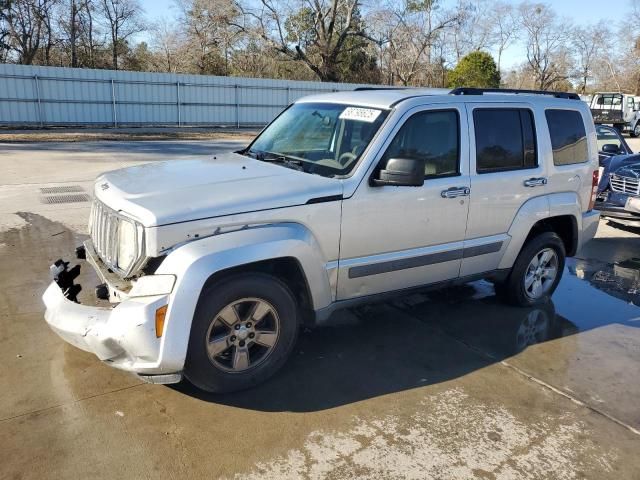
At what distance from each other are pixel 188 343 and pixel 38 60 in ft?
124

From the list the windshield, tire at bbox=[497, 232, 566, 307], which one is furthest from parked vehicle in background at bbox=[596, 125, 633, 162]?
the windshield

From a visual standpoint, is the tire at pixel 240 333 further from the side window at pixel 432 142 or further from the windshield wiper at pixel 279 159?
the side window at pixel 432 142

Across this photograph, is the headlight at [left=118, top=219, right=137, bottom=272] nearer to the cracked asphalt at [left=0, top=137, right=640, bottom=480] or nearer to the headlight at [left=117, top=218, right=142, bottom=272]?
the headlight at [left=117, top=218, right=142, bottom=272]

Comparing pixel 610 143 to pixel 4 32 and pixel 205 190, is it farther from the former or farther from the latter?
pixel 4 32

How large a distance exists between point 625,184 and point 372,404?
6557 mm

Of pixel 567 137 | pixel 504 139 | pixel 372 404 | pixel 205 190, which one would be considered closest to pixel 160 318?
pixel 205 190

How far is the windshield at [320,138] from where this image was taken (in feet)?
13.4

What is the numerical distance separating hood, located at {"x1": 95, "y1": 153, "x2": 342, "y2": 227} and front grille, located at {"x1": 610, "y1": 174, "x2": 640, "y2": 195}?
6.18 metres

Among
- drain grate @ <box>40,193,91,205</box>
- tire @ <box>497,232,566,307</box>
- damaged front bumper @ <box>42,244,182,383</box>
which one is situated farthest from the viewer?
drain grate @ <box>40,193,91,205</box>

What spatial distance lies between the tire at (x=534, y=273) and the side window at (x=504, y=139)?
0.78 meters

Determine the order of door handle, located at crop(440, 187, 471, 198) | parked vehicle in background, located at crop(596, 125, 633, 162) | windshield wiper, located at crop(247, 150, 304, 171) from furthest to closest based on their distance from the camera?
parked vehicle in background, located at crop(596, 125, 633, 162)
door handle, located at crop(440, 187, 471, 198)
windshield wiper, located at crop(247, 150, 304, 171)

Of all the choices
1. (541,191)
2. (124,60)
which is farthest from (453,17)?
(541,191)

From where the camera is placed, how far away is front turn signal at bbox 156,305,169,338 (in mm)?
3146

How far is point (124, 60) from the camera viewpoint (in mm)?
38188
